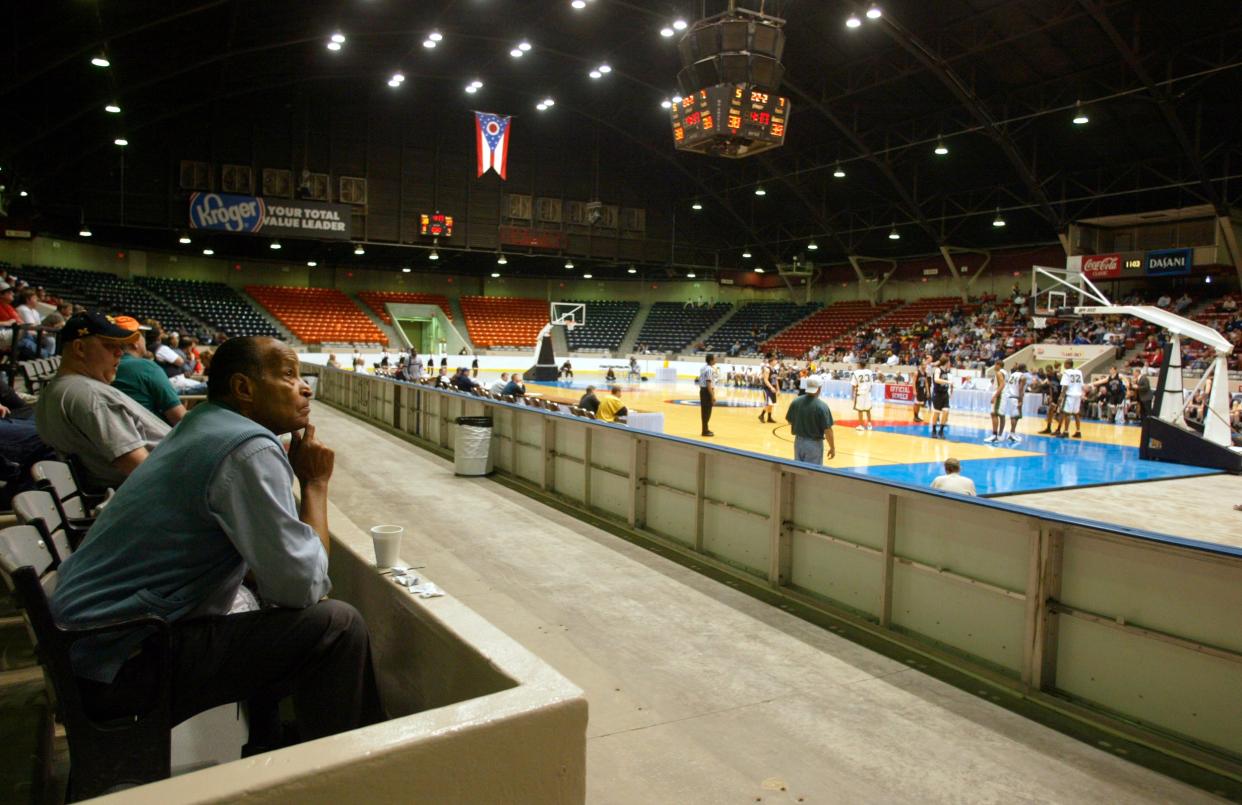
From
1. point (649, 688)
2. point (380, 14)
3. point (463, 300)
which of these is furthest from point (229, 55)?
point (649, 688)

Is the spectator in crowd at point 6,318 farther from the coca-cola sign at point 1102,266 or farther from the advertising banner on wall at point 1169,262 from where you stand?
the advertising banner on wall at point 1169,262

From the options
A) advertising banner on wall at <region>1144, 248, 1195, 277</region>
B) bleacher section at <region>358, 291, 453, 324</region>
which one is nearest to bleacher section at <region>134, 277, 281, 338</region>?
bleacher section at <region>358, 291, 453, 324</region>

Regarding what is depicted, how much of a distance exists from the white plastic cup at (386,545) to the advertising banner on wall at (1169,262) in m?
32.3

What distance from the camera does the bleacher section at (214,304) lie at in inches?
1371

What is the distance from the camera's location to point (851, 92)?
26141 mm

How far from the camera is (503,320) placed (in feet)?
149

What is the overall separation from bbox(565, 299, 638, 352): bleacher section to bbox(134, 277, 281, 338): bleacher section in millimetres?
17200

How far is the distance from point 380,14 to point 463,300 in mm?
22494

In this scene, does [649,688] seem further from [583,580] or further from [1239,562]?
[1239,562]

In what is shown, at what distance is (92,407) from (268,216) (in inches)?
1299

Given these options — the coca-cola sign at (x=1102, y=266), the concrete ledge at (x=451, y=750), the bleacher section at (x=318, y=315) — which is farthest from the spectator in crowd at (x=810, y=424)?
the bleacher section at (x=318, y=315)

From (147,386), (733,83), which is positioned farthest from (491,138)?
(147,386)

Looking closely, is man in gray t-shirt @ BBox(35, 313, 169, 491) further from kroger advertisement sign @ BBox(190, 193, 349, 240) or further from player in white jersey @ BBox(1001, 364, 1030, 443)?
kroger advertisement sign @ BBox(190, 193, 349, 240)

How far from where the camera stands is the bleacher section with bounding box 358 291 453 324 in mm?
43094
